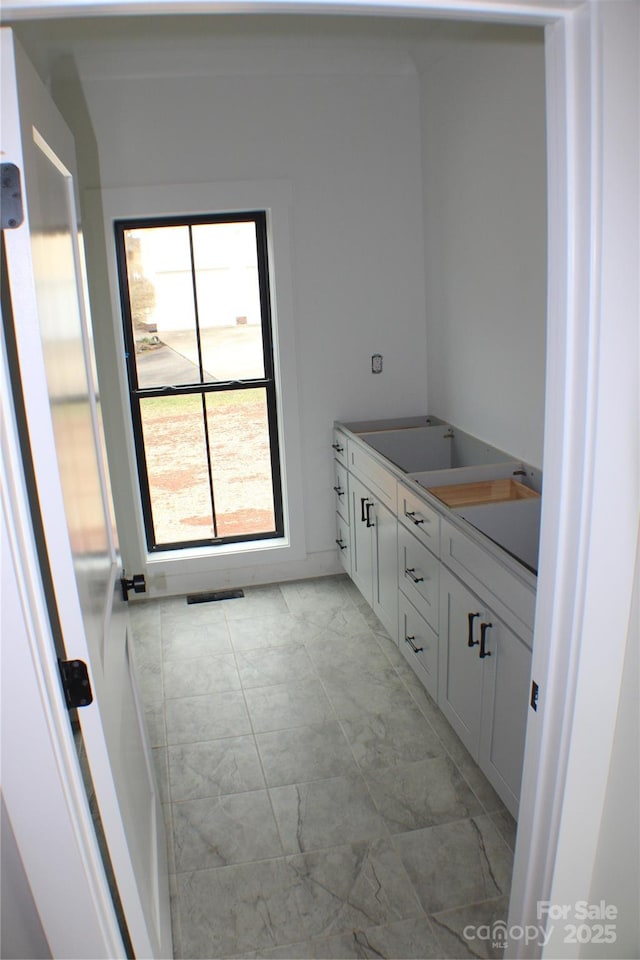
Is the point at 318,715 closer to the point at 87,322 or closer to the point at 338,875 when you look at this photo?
the point at 338,875

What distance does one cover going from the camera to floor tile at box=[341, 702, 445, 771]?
107 inches

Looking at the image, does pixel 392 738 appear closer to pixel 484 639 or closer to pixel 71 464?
pixel 484 639

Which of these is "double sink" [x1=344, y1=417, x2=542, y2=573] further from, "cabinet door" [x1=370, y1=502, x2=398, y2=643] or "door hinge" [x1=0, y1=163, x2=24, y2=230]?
"door hinge" [x1=0, y1=163, x2=24, y2=230]

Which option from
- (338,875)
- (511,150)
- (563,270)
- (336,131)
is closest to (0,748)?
(563,270)

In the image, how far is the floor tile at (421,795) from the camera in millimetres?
2408

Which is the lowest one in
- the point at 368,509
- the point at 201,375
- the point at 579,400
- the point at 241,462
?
the point at 368,509

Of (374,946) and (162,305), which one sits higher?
(162,305)

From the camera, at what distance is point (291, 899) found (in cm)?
212

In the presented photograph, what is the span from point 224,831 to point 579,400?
195cm

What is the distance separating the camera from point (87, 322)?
1781 mm

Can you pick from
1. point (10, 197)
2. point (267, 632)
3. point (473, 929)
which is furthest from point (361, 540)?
point (10, 197)

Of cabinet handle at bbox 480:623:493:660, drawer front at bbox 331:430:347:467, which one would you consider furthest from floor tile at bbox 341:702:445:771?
drawer front at bbox 331:430:347:467

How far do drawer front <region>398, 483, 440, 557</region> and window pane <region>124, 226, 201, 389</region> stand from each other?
62.8 inches

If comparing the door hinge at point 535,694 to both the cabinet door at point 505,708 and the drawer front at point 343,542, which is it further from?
the drawer front at point 343,542
